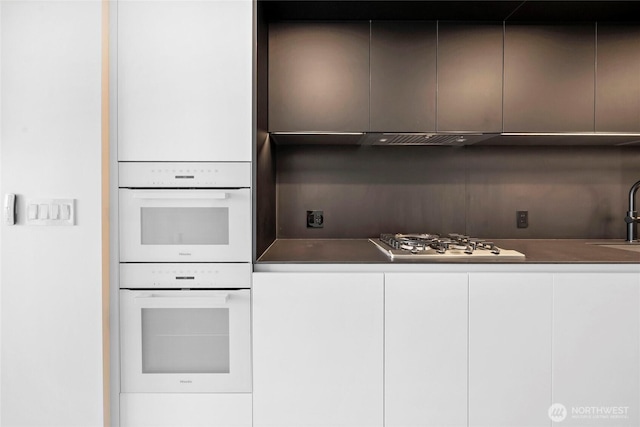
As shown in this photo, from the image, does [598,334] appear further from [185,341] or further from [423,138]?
[185,341]

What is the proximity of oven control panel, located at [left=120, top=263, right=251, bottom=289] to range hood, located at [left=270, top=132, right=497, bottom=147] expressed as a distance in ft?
2.36

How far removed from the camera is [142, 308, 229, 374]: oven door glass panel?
4.81ft

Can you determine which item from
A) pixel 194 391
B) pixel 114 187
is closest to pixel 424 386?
pixel 194 391

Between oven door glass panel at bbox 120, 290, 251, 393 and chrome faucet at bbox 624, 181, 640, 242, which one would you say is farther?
chrome faucet at bbox 624, 181, 640, 242

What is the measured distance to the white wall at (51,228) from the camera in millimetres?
1390

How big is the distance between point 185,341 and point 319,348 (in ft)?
1.67

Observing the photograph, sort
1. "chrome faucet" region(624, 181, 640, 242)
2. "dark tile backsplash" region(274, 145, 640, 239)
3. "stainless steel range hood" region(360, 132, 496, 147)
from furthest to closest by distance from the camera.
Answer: "dark tile backsplash" region(274, 145, 640, 239), "chrome faucet" region(624, 181, 640, 242), "stainless steel range hood" region(360, 132, 496, 147)

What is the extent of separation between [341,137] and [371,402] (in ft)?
3.85

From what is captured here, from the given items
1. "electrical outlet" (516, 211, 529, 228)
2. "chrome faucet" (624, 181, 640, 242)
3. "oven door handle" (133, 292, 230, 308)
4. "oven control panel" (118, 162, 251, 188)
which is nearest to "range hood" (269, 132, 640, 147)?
"chrome faucet" (624, 181, 640, 242)

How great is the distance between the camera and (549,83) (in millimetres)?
1858

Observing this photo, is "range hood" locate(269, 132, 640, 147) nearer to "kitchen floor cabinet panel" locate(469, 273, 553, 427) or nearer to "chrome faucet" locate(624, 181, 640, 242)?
"chrome faucet" locate(624, 181, 640, 242)

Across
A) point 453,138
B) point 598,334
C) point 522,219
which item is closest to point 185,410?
point 598,334

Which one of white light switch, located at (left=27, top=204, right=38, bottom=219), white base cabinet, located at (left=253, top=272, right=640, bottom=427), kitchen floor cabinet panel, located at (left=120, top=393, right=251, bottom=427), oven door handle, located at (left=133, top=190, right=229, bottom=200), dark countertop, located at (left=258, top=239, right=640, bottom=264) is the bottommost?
kitchen floor cabinet panel, located at (left=120, top=393, right=251, bottom=427)

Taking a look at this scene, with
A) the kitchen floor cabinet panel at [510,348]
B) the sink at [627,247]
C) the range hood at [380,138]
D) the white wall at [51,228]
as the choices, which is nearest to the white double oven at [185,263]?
the white wall at [51,228]
